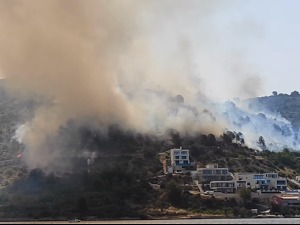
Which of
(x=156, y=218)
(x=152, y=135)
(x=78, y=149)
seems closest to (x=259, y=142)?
(x=152, y=135)

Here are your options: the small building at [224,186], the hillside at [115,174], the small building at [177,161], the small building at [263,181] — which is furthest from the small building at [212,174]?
the small building at [177,161]

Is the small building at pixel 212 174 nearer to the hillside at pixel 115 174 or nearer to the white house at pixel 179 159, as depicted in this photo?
the hillside at pixel 115 174

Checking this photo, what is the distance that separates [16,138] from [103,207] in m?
40.9

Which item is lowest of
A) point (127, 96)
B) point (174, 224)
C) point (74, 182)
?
point (174, 224)

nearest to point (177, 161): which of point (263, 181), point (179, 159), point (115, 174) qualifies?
point (179, 159)

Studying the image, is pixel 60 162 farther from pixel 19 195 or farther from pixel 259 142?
pixel 259 142

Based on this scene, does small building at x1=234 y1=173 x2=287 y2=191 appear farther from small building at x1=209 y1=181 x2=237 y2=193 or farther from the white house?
the white house

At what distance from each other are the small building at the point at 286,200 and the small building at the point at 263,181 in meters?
5.63

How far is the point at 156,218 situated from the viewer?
105188mm

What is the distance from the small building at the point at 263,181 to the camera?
121 meters

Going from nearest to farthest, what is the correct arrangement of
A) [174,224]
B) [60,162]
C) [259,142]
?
[174,224], [60,162], [259,142]

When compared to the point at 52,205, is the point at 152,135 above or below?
above

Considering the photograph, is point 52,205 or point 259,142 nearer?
point 52,205

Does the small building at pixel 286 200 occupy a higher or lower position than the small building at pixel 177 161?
lower
